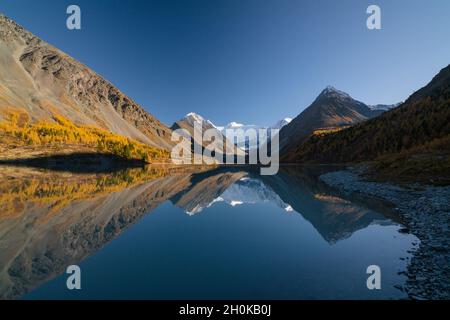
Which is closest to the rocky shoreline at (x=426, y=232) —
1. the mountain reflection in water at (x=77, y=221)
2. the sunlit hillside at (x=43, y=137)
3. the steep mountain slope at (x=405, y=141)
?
the mountain reflection in water at (x=77, y=221)

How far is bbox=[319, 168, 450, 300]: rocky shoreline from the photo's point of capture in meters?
10.8

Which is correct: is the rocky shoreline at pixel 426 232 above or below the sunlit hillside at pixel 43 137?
below

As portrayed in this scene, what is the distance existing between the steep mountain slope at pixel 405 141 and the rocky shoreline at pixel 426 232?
23.3ft

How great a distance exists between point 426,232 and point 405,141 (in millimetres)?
85547

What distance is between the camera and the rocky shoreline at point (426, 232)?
425 inches

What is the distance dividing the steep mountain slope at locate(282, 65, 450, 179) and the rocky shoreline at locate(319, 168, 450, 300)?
7109mm

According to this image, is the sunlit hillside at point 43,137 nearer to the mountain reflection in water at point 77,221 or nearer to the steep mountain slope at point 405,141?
the steep mountain slope at point 405,141

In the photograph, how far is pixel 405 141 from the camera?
87125mm

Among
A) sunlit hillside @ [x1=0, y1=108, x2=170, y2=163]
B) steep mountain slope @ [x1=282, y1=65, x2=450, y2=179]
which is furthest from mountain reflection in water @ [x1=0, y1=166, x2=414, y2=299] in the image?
sunlit hillside @ [x1=0, y1=108, x2=170, y2=163]

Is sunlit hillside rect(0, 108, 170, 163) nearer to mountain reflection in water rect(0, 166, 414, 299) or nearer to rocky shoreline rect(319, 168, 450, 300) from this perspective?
mountain reflection in water rect(0, 166, 414, 299)

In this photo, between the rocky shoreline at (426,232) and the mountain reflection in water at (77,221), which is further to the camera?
the mountain reflection in water at (77,221)
